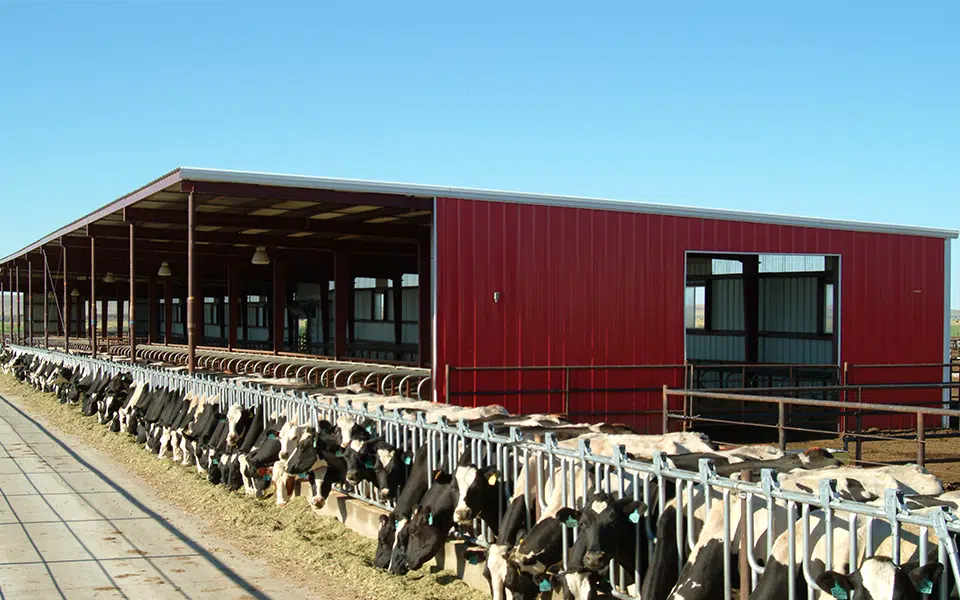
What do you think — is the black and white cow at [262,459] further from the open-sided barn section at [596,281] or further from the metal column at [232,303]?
the metal column at [232,303]

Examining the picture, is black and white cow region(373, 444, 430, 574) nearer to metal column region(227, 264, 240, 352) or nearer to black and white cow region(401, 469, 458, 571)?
black and white cow region(401, 469, 458, 571)

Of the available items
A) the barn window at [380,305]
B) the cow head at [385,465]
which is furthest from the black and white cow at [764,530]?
the barn window at [380,305]

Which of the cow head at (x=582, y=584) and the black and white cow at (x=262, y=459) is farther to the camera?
the black and white cow at (x=262, y=459)

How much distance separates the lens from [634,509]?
554cm

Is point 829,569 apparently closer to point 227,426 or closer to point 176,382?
point 227,426

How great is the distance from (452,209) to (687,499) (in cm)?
1062

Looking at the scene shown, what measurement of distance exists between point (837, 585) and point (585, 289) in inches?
496

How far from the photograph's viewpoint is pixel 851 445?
16828 millimetres

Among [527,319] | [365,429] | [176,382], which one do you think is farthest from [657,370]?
[365,429]

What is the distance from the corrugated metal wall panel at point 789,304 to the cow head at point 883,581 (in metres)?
16.9

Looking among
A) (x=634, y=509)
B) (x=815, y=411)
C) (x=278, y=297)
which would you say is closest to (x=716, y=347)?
(x=815, y=411)

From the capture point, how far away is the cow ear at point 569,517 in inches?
221

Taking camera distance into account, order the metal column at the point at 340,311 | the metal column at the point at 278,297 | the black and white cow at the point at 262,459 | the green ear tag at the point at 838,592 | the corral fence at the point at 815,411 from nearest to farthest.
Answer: the green ear tag at the point at 838,592, the corral fence at the point at 815,411, the black and white cow at the point at 262,459, the metal column at the point at 340,311, the metal column at the point at 278,297

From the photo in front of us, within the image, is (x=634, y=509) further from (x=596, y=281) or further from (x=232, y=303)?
(x=232, y=303)
